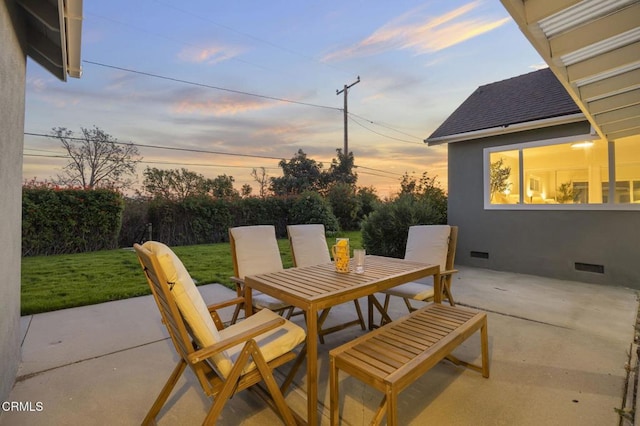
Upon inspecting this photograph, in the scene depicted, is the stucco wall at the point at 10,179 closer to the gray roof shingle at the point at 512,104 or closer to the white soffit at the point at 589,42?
the white soffit at the point at 589,42

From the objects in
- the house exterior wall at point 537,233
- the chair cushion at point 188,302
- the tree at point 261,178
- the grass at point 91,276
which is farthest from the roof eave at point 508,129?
the tree at point 261,178

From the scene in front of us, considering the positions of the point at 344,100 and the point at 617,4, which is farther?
the point at 344,100

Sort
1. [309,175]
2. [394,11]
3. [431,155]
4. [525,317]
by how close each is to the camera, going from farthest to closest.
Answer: [309,175] → [431,155] → [394,11] → [525,317]

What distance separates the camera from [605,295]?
192 inches

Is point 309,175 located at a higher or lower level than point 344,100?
lower

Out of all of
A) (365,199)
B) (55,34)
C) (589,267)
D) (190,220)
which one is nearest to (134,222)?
(190,220)

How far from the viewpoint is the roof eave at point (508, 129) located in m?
5.70

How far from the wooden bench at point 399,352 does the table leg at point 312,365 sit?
0.44 feet

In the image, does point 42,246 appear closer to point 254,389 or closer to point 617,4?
point 254,389

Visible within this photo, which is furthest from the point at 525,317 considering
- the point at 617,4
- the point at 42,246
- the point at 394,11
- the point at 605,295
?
the point at 42,246

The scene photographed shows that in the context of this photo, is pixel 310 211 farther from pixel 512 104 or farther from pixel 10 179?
pixel 10 179

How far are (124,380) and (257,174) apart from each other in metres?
15.0

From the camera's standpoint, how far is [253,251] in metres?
3.49

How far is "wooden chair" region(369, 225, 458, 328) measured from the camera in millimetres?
3240
